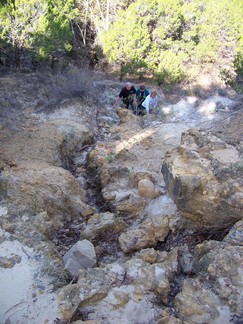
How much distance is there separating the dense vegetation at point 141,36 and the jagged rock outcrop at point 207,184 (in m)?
6.48

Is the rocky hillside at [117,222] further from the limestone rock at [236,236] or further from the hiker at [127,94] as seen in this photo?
the hiker at [127,94]

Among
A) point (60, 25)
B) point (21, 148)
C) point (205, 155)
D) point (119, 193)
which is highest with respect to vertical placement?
point (60, 25)

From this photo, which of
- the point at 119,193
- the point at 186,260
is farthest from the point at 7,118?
the point at 186,260

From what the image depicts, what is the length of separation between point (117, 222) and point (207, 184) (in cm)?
152

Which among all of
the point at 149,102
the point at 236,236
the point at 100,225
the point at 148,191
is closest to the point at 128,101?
the point at 149,102

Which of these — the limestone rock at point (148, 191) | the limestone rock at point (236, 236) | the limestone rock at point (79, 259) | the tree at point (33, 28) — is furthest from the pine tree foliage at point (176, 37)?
the limestone rock at point (79, 259)

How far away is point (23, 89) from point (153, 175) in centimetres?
472

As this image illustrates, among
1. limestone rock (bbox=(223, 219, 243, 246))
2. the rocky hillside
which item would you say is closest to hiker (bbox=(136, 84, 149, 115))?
the rocky hillside

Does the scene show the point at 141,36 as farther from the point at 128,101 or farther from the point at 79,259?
the point at 79,259

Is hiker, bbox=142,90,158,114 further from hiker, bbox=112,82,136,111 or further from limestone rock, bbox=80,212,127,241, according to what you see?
limestone rock, bbox=80,212,127,241

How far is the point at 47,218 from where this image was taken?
4.35 meters

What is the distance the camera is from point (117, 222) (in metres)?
4.65

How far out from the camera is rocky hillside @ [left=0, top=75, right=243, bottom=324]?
292cm

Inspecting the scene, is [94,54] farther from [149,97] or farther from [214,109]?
[214,109]
